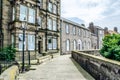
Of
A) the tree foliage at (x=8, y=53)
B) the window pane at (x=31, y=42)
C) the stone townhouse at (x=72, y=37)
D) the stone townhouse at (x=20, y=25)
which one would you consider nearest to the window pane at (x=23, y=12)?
the stone townhouse at (x=20, y=25)

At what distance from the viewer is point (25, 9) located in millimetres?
23312

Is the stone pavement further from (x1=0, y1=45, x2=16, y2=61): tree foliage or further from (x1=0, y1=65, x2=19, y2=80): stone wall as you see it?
(x1=0, y1=45, x2=16, y2=61): tree foliage

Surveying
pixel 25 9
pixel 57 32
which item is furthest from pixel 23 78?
pixel 57 32

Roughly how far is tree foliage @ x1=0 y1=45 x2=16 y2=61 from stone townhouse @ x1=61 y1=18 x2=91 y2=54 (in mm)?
17196

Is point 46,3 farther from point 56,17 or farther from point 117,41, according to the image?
point 117,41

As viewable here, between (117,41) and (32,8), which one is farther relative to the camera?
(32,8)

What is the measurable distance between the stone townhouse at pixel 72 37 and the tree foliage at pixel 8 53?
17.2 meters

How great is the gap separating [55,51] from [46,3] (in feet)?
27.3

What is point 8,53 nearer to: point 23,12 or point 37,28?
point 23,12

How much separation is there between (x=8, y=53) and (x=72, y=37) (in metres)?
23.7

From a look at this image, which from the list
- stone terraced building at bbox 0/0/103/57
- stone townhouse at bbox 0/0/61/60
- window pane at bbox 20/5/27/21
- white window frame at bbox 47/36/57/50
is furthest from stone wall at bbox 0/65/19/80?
white window frame at bbox 47/36/57/50

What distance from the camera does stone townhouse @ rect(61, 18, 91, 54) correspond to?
125 feet

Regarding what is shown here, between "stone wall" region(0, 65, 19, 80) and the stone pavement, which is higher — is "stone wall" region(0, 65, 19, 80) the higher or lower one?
the higher one

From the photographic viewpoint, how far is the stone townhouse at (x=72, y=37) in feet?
125
